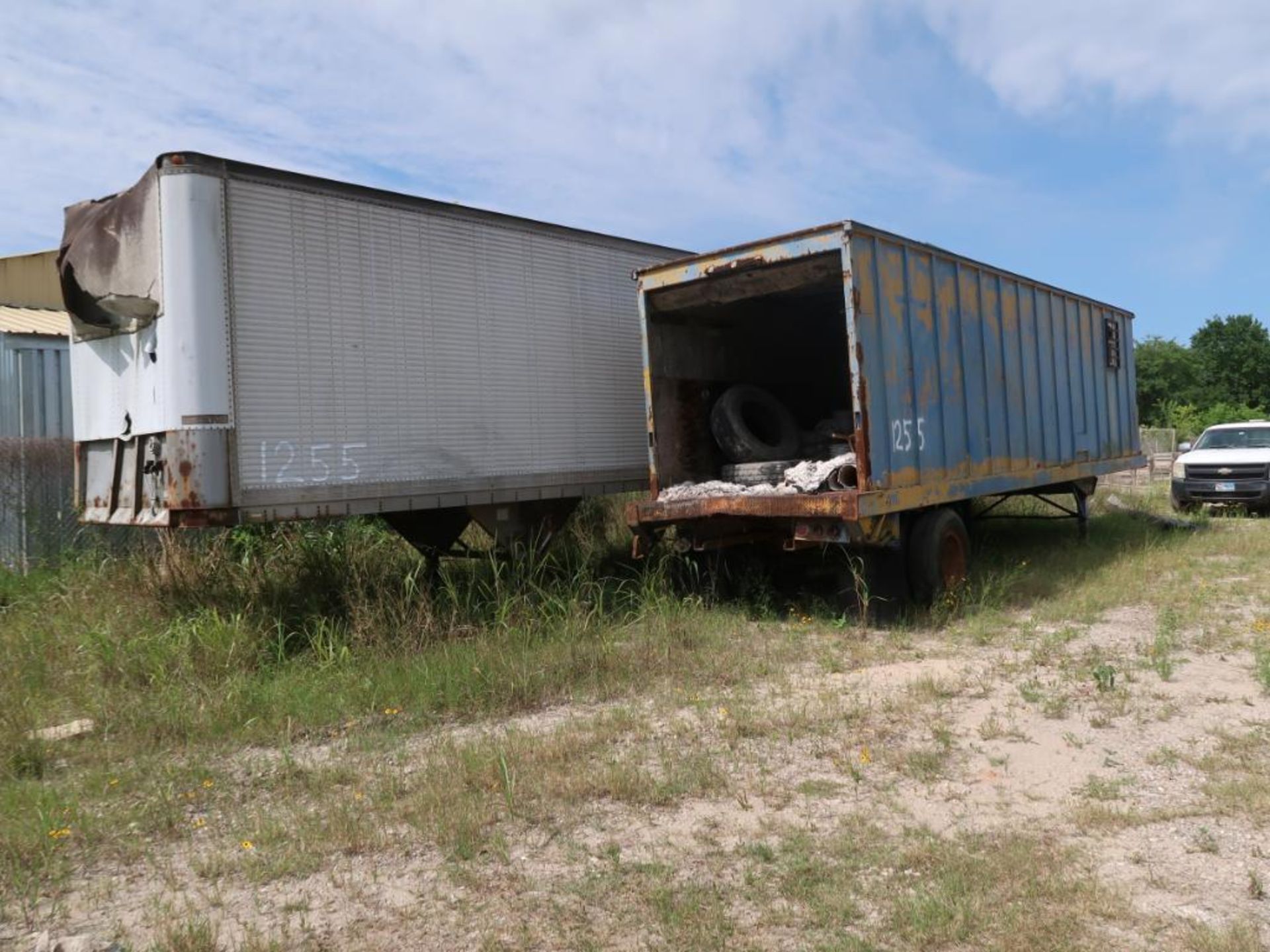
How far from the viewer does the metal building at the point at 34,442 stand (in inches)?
387

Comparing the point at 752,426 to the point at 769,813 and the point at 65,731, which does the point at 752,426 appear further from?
the point at 65,731

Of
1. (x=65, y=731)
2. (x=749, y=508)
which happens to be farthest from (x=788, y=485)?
(x=65, y=731)

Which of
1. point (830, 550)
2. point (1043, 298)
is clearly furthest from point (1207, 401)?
point (830, 550)

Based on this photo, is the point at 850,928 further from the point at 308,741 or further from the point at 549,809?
the point at 308,741

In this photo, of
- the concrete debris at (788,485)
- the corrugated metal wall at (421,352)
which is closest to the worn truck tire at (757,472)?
the concrete debris at (788,485)

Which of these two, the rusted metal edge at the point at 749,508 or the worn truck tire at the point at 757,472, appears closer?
the rusted metal edge at the point at 749,508

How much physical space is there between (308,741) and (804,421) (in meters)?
7.20

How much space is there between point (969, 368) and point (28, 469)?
9.34 meters

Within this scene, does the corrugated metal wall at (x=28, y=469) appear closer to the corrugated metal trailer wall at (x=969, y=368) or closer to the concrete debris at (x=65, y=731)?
the concrete debris at (x=65, y=731)

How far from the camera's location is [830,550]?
884 cm

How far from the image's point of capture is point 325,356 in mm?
7316

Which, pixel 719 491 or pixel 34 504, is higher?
pixel 34 504

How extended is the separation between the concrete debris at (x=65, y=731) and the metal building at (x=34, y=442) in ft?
16.2

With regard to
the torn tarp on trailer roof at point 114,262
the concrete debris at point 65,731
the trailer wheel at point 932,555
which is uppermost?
the torn tarp on trailer roof at point 114,262
